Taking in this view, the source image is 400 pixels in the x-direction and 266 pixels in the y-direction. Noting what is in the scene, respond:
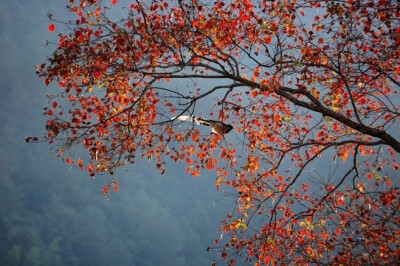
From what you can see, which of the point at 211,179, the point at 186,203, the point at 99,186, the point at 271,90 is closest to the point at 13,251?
the point at 99,186

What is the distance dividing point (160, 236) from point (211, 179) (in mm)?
17984

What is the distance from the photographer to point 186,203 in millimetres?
74312

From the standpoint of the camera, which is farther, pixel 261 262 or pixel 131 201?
pixel 131 201

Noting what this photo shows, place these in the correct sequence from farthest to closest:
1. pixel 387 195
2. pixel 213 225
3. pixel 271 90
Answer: pixel 213 225 < pixel 387 195 < pixel 271 90

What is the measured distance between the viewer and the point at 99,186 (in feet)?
232

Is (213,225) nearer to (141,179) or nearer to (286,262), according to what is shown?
(141,179)

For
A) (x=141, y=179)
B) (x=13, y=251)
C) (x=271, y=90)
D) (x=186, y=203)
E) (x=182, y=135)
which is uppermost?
(x=141, y=179)

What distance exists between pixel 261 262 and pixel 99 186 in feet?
214

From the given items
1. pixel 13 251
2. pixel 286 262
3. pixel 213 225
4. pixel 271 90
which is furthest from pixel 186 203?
pixel 271 90

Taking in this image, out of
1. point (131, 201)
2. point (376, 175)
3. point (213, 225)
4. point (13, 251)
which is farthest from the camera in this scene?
point (131, 201)

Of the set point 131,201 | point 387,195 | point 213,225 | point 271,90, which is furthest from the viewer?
point 131,201

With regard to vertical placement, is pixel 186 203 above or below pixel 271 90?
above

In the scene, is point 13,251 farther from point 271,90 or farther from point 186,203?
point 271,90

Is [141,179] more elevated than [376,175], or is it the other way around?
[141,179]
